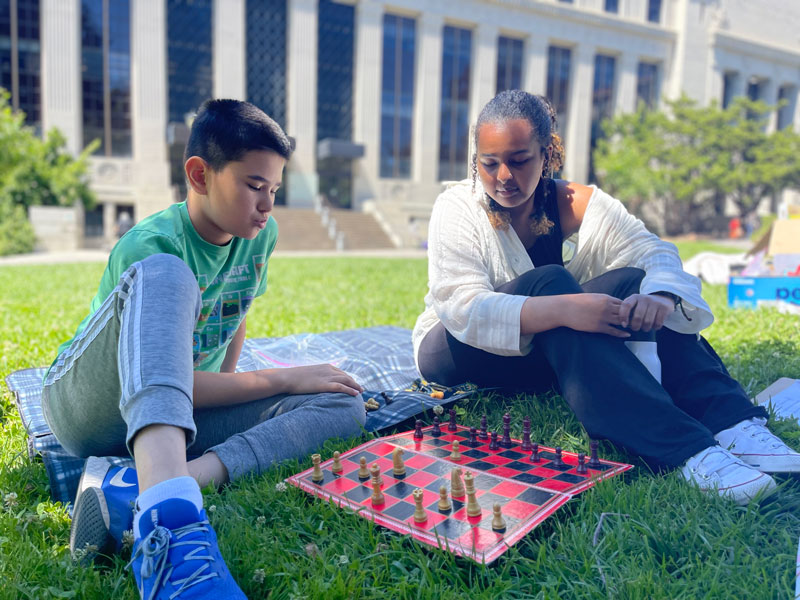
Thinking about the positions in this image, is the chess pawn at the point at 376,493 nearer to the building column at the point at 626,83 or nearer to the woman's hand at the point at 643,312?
the woman's hand at the point at 643,312

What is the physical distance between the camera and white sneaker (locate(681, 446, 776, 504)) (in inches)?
73.2

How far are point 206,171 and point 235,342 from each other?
33.1 inches

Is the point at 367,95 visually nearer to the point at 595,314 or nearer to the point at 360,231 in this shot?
the point at 360,231

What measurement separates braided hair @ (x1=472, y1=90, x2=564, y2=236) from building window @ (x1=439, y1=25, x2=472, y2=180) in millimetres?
29760

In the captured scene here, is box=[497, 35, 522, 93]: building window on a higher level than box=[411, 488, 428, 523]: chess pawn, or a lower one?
higher

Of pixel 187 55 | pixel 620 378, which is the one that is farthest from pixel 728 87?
pixel 620 378

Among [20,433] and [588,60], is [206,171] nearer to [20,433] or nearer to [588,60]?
[20,433]

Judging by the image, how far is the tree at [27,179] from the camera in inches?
771

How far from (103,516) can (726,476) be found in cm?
183

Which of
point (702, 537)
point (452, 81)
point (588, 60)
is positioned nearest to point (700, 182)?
point (588, 60)

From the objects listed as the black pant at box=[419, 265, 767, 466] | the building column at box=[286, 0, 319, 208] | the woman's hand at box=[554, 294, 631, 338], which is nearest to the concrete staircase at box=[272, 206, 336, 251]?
the building column at box=[286, 0, 319, 208]

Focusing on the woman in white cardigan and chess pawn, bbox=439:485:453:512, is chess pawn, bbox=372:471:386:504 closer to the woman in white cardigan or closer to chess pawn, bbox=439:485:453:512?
chess pawn, bbox=439:485:453:512

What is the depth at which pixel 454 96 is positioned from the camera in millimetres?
32000

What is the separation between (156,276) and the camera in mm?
1680
